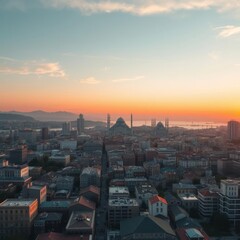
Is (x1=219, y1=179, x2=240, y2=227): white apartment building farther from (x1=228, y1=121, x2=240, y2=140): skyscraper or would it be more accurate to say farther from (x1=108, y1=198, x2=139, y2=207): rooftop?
(x1=228, y1=121, x2=240, y2=140): skyscraper

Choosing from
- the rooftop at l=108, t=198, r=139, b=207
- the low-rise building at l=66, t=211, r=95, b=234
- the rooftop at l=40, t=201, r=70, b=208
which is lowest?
the rooftop at l=40, t=201, r=70, b=208

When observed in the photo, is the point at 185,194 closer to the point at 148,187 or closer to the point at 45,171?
the point at 148,187

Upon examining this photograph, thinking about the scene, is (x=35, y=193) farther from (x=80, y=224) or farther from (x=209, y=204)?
(x=209, y=204)

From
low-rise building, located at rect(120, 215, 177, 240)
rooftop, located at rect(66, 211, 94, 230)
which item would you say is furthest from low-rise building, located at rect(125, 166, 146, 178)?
low-rise building, located at rect(120, 215, 177, 240)

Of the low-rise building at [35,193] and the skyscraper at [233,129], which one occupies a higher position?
the skyscraper at [233,129]

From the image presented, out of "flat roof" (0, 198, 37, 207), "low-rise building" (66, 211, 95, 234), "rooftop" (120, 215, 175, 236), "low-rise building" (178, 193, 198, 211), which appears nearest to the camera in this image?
"rooftop" (120, 215, 175, 236)

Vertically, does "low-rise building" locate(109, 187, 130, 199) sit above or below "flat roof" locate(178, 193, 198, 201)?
above

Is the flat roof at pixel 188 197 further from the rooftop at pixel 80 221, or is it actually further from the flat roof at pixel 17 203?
the flat roof at pixel 17 203

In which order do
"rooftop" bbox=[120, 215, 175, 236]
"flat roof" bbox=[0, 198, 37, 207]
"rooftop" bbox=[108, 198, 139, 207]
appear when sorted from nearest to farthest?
"rooftop" bbox=[120, 215, 175, 236] → "flat roof" bbox=[0, 198, 37, 207] → "rooftop" bbox=[108, 198, 139, 207]

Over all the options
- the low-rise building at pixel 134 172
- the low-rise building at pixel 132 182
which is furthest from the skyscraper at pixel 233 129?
the low-rise building at pixel 132 182
